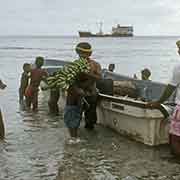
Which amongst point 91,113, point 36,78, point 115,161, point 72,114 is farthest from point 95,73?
point 36,78

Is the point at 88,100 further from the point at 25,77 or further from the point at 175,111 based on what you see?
the point at 25,77

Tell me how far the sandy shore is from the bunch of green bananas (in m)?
1.11

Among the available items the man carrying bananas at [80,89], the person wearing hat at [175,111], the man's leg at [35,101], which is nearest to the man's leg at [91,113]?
the man carrying bananas at [80,89]

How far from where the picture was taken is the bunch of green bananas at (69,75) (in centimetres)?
752

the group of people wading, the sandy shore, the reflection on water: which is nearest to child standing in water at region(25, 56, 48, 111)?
the reflection on water

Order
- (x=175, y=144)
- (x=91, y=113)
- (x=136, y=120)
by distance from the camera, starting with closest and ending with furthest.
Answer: (x=175, y=144), (x=136, y=120), (x=91, y=113)

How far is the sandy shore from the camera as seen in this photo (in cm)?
647

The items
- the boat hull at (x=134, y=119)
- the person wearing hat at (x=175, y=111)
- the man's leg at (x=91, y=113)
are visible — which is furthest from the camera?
the man's leg at (x=91, y=113)

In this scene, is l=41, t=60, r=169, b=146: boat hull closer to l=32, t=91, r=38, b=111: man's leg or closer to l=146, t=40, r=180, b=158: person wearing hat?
A: l=146, t=40, r=180, b=158: person wearing hat

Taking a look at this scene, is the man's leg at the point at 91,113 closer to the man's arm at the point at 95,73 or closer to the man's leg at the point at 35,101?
the man's arm at the point at 95,73

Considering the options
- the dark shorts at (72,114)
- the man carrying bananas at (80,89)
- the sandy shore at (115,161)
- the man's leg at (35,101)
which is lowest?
the sandy shore at (115,161)

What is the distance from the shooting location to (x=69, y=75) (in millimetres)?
7527

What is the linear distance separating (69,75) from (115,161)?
1590mm

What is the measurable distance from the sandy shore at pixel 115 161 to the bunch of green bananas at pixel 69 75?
1.11m
